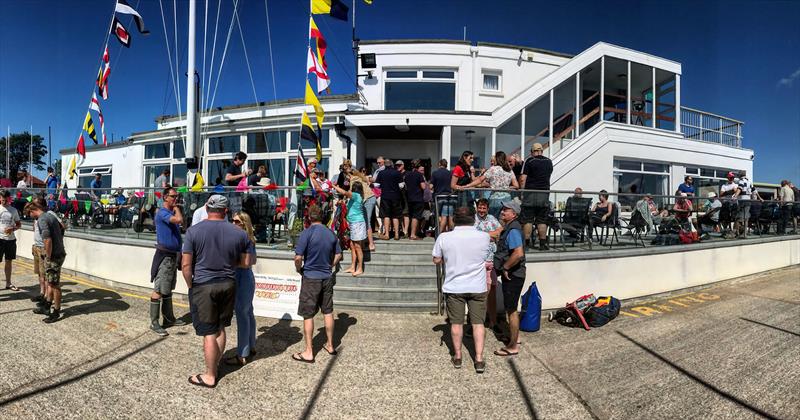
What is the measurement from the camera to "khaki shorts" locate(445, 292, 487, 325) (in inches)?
149

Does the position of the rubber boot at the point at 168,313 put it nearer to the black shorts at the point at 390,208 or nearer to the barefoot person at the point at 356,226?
the barefoot person at the point at 356,226

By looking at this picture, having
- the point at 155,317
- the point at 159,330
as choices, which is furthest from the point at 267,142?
the point at 159,330

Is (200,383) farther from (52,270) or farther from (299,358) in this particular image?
(52,270)

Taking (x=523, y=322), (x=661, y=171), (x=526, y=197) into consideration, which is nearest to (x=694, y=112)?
(x=661, y=171)

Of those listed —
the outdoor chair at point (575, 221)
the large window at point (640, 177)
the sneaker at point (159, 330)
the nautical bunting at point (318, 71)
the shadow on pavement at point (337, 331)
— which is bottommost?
the shadow on pavement at point (337, 331)

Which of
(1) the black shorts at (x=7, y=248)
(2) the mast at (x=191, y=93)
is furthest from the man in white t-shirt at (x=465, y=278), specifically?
(2) the mast at (x=191, y=93)

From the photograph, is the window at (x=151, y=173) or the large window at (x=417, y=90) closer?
the large window at (x=417, y=90)

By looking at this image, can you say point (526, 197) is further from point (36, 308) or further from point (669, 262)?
point (36, 308)

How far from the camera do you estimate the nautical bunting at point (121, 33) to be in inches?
437

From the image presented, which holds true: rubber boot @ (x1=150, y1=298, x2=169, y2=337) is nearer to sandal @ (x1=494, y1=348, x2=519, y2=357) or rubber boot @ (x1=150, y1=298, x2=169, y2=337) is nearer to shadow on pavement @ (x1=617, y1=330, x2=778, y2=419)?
sandal @ (x1=494, y1=348, x2=519, y2=357)

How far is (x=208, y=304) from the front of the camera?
10.6ft

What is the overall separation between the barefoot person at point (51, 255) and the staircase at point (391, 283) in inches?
161

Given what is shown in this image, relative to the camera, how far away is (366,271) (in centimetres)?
624

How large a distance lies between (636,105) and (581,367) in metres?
16.6
